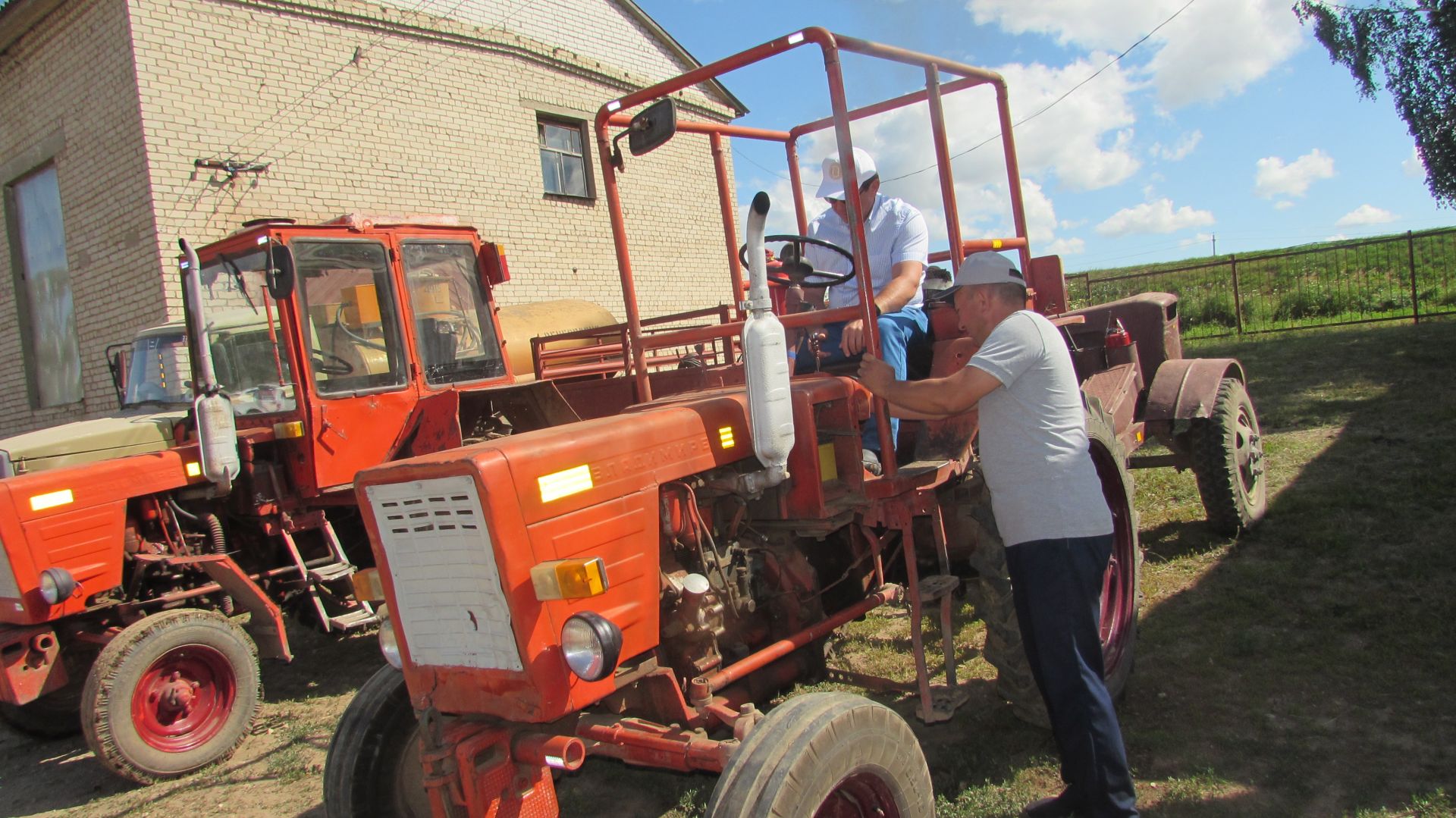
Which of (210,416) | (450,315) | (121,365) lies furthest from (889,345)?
(121,365)

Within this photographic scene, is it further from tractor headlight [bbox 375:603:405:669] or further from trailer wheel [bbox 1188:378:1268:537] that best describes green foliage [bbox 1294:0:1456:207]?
tractor headlight [bbox 375:603:405:669]

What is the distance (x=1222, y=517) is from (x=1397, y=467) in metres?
1.93

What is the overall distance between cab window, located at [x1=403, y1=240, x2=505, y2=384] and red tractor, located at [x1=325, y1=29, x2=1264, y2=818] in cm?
234

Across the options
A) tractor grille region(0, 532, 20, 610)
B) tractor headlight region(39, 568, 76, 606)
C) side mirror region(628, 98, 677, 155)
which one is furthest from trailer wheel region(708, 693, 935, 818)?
tractor grille region(0, 532, 20, 610)

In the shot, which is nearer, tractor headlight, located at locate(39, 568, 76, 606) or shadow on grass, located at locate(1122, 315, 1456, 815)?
shadow on grass, located at locate(1122, 315, 1456, 815)

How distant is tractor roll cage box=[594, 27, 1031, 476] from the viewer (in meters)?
2.90

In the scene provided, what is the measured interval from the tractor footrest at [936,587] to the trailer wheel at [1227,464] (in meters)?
2.92

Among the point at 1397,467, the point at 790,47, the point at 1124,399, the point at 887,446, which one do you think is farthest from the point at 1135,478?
the point at 790,47

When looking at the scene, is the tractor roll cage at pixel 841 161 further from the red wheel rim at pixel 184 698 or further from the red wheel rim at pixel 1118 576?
the red wheel rim at pixel 184 698

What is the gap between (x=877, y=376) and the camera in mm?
2883

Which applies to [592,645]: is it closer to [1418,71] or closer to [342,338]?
[342,338]

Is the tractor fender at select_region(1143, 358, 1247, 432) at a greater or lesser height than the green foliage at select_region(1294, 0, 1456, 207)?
lesser

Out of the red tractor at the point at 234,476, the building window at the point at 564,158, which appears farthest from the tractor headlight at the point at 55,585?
the building window at the point at 564,158

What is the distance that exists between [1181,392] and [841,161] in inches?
135
